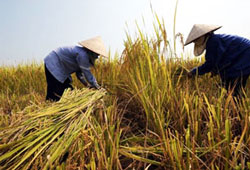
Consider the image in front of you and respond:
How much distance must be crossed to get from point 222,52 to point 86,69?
1569 millimetres

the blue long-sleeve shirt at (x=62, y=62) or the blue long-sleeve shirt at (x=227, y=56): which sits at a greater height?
the blue long-sleeve shirt at (x=62, y=62)

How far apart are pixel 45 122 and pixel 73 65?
1593 millimetres

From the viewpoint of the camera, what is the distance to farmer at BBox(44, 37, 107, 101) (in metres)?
2.43

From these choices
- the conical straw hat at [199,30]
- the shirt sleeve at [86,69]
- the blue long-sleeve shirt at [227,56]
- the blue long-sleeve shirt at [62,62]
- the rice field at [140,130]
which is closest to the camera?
the rice field at [140,130]

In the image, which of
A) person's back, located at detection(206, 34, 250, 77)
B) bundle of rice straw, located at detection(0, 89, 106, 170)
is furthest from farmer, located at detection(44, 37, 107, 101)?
person's back, located at detection(206, 34, 250, 77)

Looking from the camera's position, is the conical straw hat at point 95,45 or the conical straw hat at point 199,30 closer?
the conical straw hat at point 199,30

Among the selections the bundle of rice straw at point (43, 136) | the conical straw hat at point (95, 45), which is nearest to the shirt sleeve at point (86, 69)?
the conical straw hat at point (95, 45)

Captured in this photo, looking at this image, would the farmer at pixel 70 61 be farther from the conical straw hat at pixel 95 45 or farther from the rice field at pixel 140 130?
the rice field at pixel 140 130

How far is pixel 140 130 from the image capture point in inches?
57.8

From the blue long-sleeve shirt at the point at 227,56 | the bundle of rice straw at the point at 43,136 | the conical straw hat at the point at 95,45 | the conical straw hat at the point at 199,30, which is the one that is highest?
the conical straw hat at the point at 95,45

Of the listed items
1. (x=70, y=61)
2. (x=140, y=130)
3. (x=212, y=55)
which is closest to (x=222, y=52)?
(x=212, y=55)

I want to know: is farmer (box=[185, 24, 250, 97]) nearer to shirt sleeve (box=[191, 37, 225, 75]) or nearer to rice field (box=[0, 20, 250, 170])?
shirt sleeve (box=[191, 37, 225, 75])

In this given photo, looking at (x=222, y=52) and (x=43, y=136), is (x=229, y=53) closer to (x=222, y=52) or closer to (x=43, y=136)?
(x=222, y=52)

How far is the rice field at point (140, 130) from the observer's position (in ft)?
3.13
